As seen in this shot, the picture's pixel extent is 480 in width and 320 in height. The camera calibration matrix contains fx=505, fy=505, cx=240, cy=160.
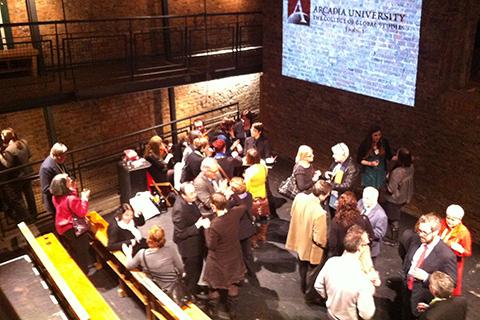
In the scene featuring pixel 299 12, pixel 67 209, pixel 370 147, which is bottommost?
pixel 67 209

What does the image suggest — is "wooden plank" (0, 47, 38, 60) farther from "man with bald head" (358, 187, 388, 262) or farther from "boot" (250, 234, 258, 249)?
"man with bald head" (358, 187, 388, 262)

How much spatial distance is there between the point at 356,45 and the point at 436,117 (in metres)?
1.95

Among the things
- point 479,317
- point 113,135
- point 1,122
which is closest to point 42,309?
point 479,317

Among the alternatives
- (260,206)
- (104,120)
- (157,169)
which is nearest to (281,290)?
(260,206)

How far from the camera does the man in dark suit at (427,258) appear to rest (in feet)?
16.4

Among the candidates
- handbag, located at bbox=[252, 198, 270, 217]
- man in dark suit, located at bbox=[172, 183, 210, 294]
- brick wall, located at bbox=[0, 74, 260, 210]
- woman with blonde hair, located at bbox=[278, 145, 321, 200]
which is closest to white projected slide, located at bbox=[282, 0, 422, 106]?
woman with blonde hair, located at bbox=[278, 145, 321, 200]

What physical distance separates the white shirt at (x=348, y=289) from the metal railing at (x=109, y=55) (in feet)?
21.2

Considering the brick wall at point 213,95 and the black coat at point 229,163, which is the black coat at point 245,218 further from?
the brick wall at point 213,95

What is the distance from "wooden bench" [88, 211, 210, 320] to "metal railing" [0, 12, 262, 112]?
3104 mm

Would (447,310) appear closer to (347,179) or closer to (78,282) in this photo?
(347,179)

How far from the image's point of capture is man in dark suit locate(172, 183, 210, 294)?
19.5 ft

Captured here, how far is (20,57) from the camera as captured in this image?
407 inches

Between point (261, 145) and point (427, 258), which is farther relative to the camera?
point (261, 145)

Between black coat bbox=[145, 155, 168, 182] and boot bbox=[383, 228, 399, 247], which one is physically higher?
black coat bbox=[145, 155, 168, 182]
